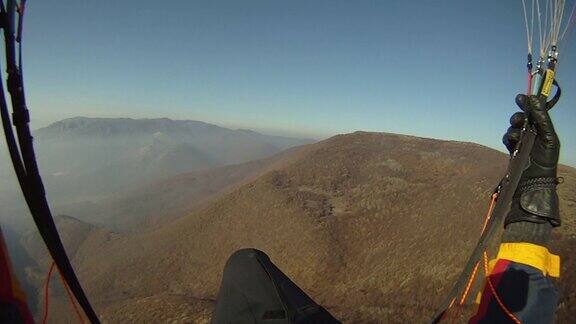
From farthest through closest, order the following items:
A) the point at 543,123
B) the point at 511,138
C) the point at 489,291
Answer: the point at 511,138 → the point at 543,123 → the point at 489,291

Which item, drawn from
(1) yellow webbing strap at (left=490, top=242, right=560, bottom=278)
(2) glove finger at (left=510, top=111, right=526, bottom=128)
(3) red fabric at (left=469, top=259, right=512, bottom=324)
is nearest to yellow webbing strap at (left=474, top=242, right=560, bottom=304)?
(1) yellow webbing strap at (left=490, top=242, right=560, bottom=278)

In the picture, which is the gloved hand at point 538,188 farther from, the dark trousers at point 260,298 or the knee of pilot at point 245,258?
the knee of pilot at point 245,258

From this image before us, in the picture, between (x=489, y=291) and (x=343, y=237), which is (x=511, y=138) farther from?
(x=343, y=237)

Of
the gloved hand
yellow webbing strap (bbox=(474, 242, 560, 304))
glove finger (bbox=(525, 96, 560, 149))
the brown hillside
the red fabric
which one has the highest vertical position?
glove finger (bbox=(525, 96, 560, 149))

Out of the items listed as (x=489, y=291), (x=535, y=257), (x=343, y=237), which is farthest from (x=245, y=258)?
(x=343, y=237)

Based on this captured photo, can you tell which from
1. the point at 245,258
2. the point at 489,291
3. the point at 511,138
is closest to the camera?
the point at 245,258

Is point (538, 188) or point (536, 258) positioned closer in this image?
point (536, 258)

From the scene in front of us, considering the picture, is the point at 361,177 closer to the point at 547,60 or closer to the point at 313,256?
the point at 313,256

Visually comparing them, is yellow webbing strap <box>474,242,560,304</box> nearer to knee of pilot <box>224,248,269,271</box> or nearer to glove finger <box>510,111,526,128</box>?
glove finger <box>510,111,526,128</box>
